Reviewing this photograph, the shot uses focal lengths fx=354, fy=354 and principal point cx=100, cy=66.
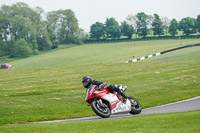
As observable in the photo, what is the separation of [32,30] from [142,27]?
54.0 m

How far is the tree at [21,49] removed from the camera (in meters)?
106

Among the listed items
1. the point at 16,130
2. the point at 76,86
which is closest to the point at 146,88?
the point at 76,86

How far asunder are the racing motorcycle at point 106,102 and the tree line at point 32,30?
94.7 meters

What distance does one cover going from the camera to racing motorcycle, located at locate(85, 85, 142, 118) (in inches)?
540

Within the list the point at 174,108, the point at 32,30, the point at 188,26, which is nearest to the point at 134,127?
the point at 174,108

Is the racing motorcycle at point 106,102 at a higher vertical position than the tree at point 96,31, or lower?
lower

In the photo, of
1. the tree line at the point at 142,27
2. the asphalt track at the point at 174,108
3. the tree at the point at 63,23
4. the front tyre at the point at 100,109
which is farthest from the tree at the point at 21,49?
the front tyre at the point at 100,109

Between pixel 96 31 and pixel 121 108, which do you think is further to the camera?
pixel 96 31

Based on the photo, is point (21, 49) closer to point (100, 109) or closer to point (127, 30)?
point (127, 30)

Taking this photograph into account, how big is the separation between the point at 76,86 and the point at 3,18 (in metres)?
93.0

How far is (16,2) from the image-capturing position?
12556 cm

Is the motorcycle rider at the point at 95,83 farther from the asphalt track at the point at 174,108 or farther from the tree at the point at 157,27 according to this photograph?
the tree at the point at 157,27

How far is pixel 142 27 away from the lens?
15000 centimetres

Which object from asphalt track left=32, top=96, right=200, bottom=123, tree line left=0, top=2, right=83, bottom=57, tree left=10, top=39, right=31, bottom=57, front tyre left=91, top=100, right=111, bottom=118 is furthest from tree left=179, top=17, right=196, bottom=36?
front tyre left=91, top=100, right=111, bottom=118
